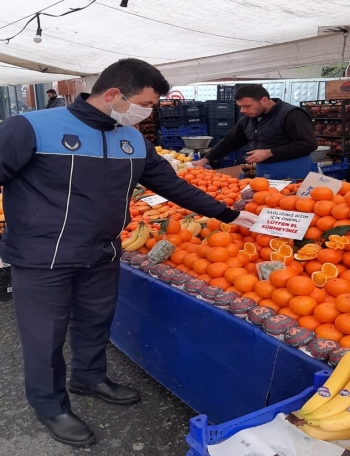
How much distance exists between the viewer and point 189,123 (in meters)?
9.23

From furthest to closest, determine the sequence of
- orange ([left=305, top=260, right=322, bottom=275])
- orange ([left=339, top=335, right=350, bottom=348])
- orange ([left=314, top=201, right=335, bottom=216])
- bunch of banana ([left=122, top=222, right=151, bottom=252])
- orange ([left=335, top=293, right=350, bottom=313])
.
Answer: bunch of banana ([left=122, top=222, right=151, bottom=252]), orange ([left=314, top=201, right=335, bottom=216]), orange ([left=305, top=260, right=322, bottom=275]), orange ([left=335, top=293, right=350, bottom=313]), orange ([left=339, top=335, right=350, bottom=348])

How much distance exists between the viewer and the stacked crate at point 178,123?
29.7ft

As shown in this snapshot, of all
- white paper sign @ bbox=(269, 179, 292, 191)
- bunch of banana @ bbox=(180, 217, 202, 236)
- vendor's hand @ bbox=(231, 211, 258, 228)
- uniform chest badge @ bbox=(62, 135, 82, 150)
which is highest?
uniform chest badge @ bbox=(62, 135, 82, 150)

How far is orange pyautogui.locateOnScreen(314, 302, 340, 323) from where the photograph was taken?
203 cm

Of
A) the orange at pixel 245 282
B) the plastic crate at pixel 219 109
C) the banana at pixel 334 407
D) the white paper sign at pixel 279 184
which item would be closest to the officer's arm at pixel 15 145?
the orange at pixel 245 282

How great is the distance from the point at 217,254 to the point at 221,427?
131 cm

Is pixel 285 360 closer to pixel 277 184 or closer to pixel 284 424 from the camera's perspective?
pixel 284 424

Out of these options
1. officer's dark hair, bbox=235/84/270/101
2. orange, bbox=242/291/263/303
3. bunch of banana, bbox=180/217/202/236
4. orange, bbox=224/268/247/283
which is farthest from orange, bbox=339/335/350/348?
officer's dark hair, bbox=235/84/270/101

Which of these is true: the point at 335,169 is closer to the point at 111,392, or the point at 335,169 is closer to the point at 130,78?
the point at 111,392

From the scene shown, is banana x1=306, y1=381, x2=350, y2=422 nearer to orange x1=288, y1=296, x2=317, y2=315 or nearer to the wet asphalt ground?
orange x1=288, y1=296, x2=317, y2=315

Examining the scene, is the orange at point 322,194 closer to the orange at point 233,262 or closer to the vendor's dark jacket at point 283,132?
the orange at point 233,262

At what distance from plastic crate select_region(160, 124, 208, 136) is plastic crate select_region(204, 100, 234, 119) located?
1.21ft

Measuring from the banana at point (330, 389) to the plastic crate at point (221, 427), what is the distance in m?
0.08

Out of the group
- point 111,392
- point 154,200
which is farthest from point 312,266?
point 154,200
